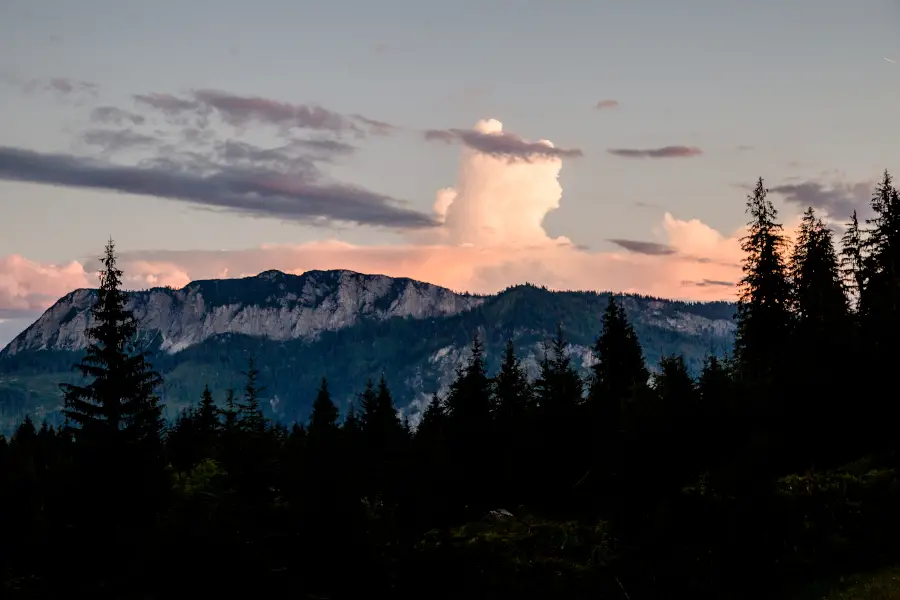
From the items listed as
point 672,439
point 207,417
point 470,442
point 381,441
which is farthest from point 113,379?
point 207,417

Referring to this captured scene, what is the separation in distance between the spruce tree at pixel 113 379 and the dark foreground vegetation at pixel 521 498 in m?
0.11

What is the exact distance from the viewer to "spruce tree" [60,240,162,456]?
41.9m

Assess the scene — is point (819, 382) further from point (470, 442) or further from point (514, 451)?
point (470, 442)

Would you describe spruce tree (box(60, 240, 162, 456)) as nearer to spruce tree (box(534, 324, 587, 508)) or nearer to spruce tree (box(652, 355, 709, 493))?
spruce tree (box(534, 324, 587, 508))

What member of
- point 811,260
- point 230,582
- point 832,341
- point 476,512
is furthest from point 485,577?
point 811,260

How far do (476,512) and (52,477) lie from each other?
19.2 metres

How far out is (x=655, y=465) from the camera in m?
31.9

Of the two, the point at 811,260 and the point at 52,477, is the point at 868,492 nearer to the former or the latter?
the point at 52,477

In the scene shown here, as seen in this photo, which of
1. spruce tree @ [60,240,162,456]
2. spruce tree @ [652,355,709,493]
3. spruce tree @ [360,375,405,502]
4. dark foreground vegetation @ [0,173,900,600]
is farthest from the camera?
spruce tree @ [360,375,405,502]

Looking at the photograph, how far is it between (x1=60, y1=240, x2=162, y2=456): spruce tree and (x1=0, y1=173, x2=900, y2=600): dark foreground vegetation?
0.11 m

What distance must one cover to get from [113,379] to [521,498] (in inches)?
803

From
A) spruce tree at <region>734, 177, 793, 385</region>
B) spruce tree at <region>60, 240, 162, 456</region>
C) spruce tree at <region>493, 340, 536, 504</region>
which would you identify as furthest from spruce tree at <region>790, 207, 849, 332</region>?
spruce tree at <region>60, 240, 162, 456</region>

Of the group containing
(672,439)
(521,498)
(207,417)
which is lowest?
(521,498)

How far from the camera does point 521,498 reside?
142ft
